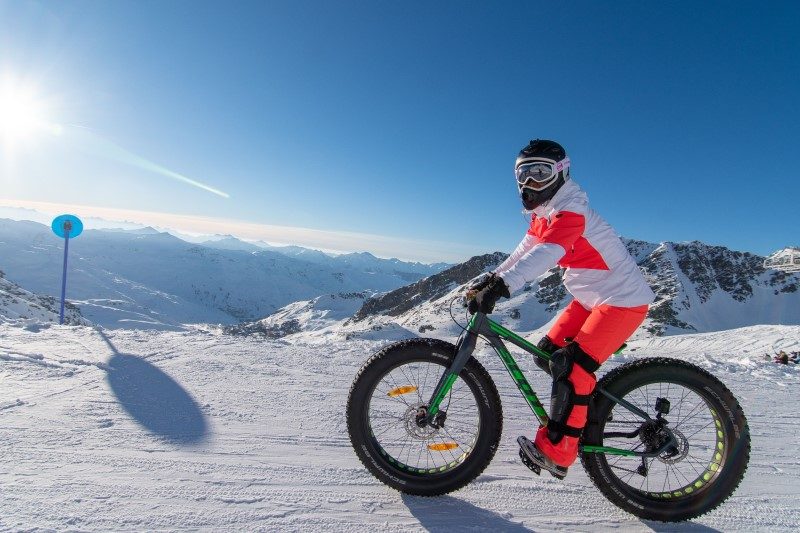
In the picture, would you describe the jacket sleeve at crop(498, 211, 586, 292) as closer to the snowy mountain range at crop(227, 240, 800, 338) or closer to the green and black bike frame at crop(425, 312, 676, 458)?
the green and black bike frame at crop(425, 312, 676, 458)

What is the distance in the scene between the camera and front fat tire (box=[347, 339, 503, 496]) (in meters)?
3.02

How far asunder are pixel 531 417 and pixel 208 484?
3.62 metres

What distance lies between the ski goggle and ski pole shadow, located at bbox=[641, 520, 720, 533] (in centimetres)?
264

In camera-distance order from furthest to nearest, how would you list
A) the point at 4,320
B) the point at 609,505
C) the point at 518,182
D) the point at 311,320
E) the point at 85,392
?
the point at 311,320, the point at 4,320, the point at 85,392, the point at 518,182, the point at 609,505

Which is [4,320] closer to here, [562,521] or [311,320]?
[562,521]

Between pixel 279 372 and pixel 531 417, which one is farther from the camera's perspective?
pixel 279 372

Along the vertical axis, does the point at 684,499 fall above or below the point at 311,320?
above

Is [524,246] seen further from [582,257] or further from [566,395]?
[566,395]

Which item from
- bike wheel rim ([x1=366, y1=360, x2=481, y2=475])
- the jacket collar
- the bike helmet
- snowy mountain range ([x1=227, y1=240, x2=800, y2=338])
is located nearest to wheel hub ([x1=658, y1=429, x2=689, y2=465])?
bike wheel rim ([x1=366, y1=360, x2=481, y2=475])

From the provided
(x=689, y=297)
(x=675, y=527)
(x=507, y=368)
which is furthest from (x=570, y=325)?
(x=689, y=297)

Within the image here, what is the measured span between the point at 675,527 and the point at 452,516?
1623 mm

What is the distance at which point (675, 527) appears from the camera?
9.24 ft

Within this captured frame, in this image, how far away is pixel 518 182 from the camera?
3.38m

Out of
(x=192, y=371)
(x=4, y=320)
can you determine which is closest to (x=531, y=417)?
(x=192, y=371)
